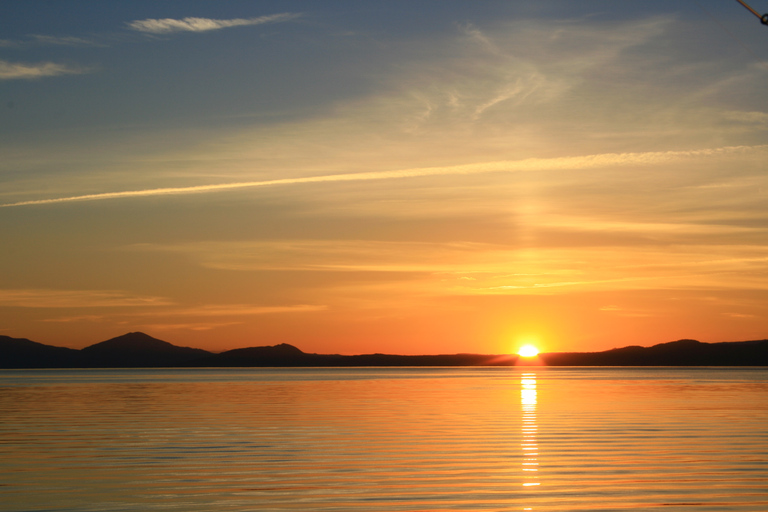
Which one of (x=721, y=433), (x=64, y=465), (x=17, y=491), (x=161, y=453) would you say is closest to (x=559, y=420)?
(x=721, y=433)

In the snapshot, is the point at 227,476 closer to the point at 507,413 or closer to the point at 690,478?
the point at 690,478

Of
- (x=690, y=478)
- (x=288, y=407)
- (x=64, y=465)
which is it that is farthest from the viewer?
(x=288, y=407)

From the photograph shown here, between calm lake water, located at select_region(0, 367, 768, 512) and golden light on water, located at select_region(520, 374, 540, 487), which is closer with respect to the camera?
calm lake water, located at select_region(0, 367, 768, 512)

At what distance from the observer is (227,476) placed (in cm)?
1791

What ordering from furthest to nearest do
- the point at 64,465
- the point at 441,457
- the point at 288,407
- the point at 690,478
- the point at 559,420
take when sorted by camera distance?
the point at 288,407, the point at 559,420, the point at 441,457, the point at 64,465, the point at 690,478

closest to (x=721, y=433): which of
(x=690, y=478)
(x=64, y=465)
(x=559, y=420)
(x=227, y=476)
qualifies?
(x=559, y=420)

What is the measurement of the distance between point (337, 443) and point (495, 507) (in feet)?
34.7

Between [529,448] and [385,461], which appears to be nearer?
[385,461]

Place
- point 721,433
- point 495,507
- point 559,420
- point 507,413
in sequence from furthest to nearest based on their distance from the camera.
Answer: point 507,413
point 559,420
point 721,433
point 495,507

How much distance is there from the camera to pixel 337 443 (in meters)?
24.3

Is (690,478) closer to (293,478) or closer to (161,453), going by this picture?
(293,478)

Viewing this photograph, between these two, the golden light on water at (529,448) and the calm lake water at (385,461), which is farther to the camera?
the golden light on water at (529,448)

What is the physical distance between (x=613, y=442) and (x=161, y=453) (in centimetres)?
1389

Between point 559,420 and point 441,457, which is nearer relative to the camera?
point 441,457
